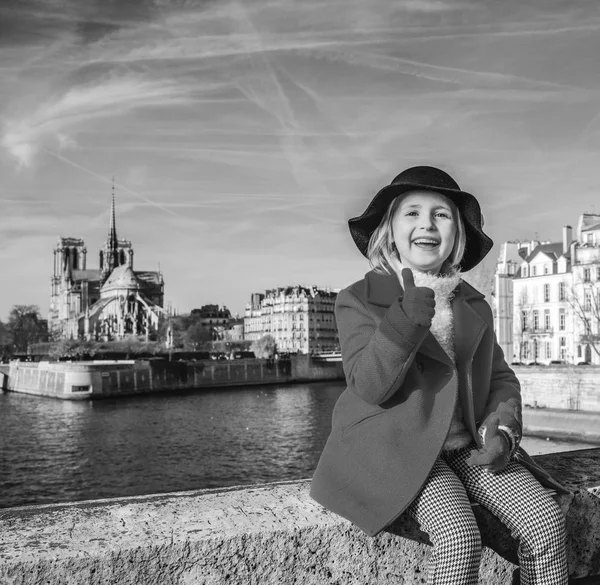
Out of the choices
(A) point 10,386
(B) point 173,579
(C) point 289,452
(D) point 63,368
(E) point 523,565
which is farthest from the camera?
(A) point 10,386

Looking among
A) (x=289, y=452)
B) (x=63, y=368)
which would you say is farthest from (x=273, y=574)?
(x=63, y=368)

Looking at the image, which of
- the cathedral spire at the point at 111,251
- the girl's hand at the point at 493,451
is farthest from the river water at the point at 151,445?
the cathedral spire at the point at 111,251

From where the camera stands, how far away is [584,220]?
48000 mm

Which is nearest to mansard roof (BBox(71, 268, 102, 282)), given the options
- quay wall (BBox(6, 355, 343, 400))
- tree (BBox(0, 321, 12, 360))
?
tree (BBox(0, 321, 12, 360))

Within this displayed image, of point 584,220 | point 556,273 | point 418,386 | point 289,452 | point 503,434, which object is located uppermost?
point 584,220

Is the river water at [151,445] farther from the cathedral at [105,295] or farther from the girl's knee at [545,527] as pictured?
the cathedral at [105,295]

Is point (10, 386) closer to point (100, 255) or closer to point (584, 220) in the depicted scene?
point (584, 220)

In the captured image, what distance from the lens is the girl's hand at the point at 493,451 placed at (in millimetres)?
2977

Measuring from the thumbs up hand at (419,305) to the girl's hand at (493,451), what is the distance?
56 centimetres

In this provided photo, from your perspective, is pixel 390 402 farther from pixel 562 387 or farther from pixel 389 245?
pixel 562 387

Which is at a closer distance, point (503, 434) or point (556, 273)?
point (503, 434)

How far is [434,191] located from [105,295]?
16787cm

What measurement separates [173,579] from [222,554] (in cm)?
20

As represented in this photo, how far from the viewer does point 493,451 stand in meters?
2.97
